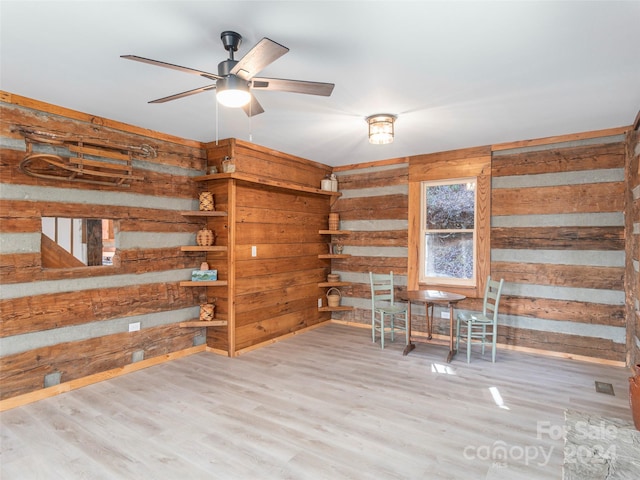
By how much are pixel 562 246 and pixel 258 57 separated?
13.4 feet

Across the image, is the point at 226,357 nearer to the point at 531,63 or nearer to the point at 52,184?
the point at 52,184

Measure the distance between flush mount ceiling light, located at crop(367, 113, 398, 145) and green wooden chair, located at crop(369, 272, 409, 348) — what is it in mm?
1965

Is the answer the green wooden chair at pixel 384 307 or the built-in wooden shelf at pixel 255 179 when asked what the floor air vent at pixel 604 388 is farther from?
the built-in wooden shelf at pixel 255 179

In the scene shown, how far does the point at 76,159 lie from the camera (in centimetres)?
336

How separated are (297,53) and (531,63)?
1.58m

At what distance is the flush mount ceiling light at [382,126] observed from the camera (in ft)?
11.7

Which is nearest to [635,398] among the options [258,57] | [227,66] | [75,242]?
[258,57]

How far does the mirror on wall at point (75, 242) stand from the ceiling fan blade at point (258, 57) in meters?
2.64

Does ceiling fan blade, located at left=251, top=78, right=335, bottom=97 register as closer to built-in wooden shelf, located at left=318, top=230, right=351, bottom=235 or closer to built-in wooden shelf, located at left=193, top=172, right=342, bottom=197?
built-in wooden shelf, located at left=193, top=172, right=342, bottom=197

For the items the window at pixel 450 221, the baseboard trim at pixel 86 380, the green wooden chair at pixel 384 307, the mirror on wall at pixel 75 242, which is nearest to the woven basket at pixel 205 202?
the mirror on wall at pixel 75 242

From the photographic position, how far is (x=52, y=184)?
333 cm

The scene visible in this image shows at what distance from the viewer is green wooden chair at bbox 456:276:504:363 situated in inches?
163

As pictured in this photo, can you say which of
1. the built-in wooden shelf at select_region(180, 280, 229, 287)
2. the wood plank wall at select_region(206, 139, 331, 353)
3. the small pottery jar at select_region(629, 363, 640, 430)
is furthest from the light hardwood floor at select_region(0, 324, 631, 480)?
the built-in wooden shelf at select_region(180, 280, 229, 287)

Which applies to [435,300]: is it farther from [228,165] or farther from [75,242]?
[75,242]
